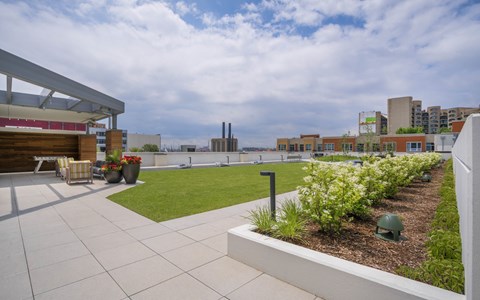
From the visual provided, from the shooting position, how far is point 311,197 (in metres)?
3.06

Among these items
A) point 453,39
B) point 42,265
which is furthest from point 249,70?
point 42,265

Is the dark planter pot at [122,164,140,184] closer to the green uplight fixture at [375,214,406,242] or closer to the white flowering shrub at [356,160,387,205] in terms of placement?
the white flowering shrub at [356,160,387,205]

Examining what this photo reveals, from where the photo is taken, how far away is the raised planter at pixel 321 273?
71.1 inches

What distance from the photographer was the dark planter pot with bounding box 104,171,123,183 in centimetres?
948

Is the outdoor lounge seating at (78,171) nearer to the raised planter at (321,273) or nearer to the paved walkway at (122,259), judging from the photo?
the paved walkway at (122,259)

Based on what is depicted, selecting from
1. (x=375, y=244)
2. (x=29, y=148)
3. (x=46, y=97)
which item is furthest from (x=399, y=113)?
(x=29, y=148)

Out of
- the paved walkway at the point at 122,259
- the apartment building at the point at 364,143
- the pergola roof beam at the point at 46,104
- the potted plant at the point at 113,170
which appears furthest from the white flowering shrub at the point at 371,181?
the apartment building at the point at 364,143

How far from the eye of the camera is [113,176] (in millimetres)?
9508

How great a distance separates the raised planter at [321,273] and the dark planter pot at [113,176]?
8210mm

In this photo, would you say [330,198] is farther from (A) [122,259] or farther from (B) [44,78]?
(B) [44,78]

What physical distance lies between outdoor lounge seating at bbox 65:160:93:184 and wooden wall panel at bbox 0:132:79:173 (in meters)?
6.90

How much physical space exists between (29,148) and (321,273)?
697 inches

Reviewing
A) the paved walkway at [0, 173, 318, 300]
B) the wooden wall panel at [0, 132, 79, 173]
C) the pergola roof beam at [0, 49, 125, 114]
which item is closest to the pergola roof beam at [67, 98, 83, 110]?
the pergola roof beam at [0, 49, 125, 114]

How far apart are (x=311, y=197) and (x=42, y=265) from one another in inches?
140
